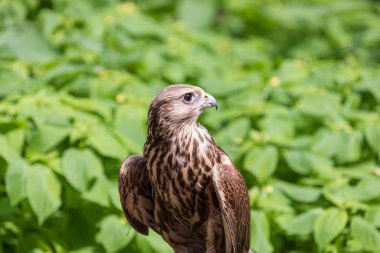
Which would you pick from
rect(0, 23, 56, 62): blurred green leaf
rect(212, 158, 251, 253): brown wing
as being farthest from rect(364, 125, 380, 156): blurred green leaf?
rect(0, 23, 56, 62): blurred green leaf

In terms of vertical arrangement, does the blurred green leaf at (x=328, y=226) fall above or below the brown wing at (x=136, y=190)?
below

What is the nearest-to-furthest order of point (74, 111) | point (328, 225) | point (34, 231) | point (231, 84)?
point (328, 225), point (34, 231), point (74, 111), point (231, 84)

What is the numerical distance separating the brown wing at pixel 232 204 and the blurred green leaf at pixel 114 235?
1055mm

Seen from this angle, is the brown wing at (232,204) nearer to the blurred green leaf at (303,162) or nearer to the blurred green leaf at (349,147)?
the blurred green leaf at (303,162)

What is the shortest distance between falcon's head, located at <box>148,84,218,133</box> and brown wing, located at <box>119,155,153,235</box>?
29 cm

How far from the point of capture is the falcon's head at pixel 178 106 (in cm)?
372

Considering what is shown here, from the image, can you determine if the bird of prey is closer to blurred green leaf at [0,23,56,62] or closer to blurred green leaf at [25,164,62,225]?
blurred green leaf at [25,164,62,225]

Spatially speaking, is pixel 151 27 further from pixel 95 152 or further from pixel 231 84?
pixel 95 152

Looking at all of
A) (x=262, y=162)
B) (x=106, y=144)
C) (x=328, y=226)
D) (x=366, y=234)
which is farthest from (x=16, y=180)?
(x=366, y=234)

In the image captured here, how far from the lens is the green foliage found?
15.9ft

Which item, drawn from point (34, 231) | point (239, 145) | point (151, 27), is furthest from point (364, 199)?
point (151, 27)

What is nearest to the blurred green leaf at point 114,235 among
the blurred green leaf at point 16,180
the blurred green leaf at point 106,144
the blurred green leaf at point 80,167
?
the blurred green leaf at point 80,167

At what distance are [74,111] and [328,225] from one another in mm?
1839

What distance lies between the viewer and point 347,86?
643 centimetres
